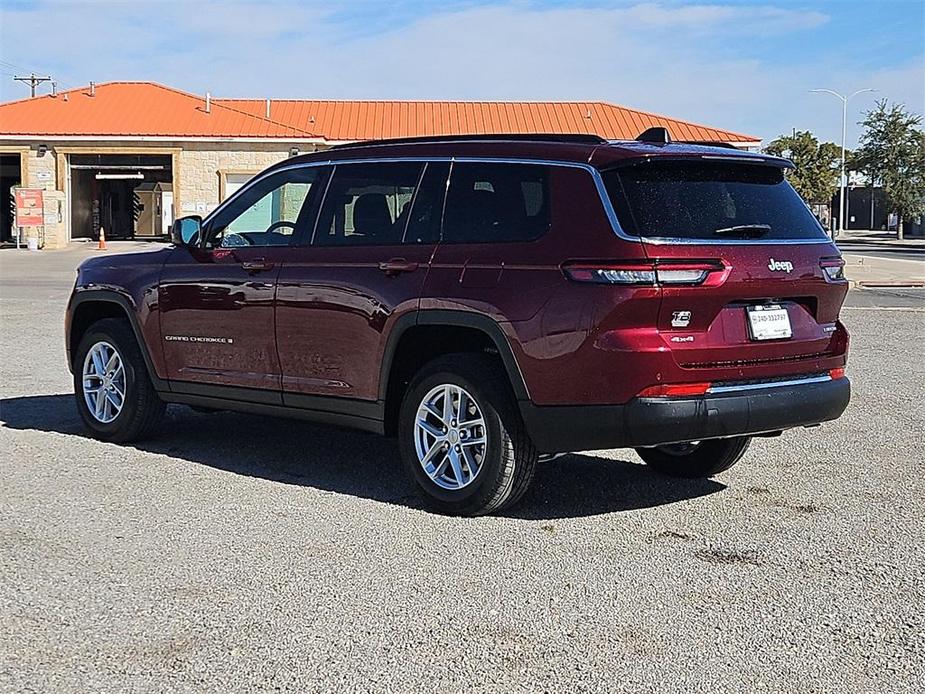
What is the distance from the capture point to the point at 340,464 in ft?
24.3

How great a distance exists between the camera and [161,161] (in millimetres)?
44281

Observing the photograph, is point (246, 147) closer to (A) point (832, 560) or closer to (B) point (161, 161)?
(B) point (161, 161)

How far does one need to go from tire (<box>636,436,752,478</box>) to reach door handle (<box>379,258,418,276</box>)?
181 centimetres

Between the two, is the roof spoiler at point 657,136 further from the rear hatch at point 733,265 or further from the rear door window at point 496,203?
the rear door window at point 496,203

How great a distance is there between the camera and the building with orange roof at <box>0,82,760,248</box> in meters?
42.9

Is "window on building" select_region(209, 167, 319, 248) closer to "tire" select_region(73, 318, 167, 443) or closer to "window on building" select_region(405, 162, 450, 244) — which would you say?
"window on building" select_region(405, 162, 450, 244)

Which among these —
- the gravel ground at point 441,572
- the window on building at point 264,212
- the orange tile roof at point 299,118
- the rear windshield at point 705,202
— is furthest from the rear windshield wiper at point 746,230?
the orange tile roof at point 299,118

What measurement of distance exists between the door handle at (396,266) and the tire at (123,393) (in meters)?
2.31

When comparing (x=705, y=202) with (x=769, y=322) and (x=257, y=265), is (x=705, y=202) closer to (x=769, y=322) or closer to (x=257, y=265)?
(x=769, y=322)

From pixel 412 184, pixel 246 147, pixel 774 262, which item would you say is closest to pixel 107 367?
pixel 412 184

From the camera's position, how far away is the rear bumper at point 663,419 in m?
5.60

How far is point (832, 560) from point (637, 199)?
187cm

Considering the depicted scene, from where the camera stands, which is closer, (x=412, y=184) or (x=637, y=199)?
(x=637, y=199)

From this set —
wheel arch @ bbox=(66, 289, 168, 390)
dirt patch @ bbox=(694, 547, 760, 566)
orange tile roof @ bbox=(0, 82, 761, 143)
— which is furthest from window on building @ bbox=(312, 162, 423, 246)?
orange tile roof @ bbox=(0, 82, 761, 143)
